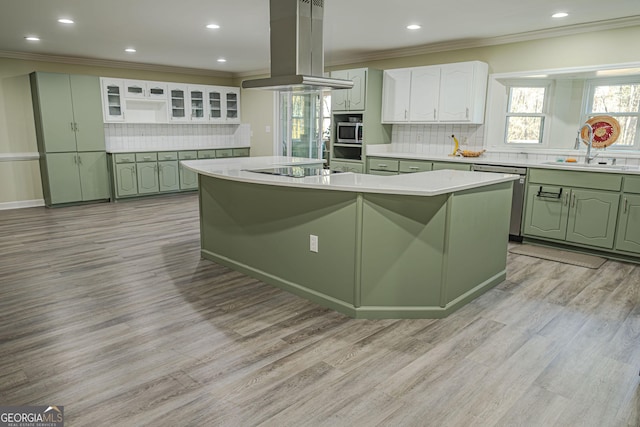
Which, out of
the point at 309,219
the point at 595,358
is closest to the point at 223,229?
the point at 309,219

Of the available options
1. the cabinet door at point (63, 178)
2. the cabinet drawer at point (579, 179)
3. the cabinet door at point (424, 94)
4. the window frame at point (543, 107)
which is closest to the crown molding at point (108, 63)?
the cabinet door at point (63, 178)

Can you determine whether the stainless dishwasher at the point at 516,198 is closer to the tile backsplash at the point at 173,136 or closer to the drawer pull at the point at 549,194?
the drawer pull at the point at 549,194

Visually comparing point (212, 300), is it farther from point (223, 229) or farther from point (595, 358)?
point (595, 358)

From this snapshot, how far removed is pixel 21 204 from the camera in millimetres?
6773

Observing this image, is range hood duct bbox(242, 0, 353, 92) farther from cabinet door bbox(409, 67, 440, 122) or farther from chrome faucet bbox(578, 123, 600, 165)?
chrome faucet bbox(578, 123, 600, 165)

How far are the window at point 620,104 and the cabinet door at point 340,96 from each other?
3.00 m

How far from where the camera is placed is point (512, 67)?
5.21 meters

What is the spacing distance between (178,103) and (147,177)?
60.6 inches

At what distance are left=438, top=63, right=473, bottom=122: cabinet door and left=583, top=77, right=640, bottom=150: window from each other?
1.28 metres

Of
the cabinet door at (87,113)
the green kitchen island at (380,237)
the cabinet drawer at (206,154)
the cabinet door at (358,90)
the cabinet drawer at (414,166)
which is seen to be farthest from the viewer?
the cabinet drawer at (206,154)

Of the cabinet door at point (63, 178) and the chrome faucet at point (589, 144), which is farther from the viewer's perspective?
the cabinet door at point (63, 178)

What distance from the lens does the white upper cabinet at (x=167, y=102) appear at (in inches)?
286

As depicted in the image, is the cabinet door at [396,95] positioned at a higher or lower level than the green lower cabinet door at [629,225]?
higher

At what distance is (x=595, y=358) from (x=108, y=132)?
759 centimetres
